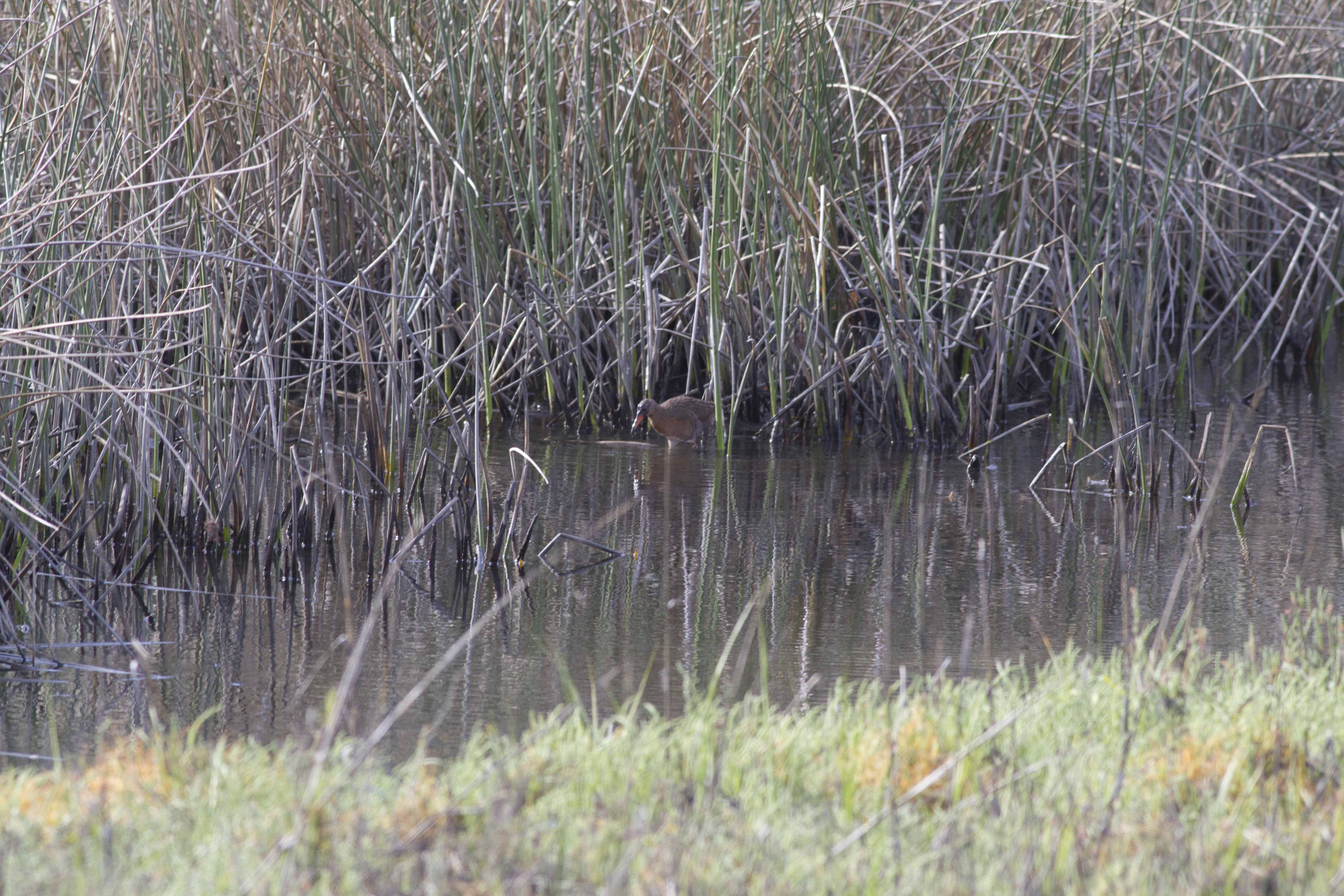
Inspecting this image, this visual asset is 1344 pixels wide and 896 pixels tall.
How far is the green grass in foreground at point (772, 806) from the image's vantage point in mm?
2295

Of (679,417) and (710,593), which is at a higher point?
(679,417)

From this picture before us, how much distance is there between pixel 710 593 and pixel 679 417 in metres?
2.15

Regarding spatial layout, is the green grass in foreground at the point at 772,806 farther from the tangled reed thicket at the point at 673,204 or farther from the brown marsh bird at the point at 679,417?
the brown marsh bird at the point at 679,417

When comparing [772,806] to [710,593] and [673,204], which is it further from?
[673,204]

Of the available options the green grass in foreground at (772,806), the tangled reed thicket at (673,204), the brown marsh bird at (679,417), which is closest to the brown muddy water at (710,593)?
the brown marsh bird at (679,417)

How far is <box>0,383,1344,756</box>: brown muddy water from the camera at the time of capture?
3705 millimetres

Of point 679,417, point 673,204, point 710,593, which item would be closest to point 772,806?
point 710,593

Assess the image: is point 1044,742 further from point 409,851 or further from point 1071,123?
point 1071,123

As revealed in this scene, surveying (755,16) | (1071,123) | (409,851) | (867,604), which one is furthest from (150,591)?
(1071,123)

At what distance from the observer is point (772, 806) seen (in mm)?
2602

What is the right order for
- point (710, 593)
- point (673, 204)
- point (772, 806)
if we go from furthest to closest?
point (673, 204) → point (710, 593) → point (772, 806)

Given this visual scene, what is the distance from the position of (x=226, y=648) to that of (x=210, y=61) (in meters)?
3.18

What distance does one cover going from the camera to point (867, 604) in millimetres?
4586

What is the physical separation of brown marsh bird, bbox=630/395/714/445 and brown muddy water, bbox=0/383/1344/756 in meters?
0.09
